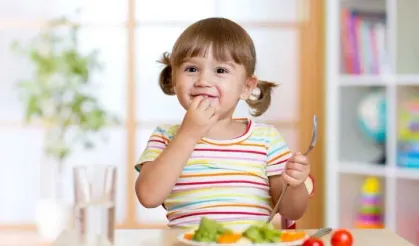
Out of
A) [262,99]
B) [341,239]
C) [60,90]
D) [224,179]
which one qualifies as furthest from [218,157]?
[60,90]

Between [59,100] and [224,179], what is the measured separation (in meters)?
2.81

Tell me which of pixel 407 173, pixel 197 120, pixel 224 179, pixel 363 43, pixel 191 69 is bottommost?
pixel 407 173

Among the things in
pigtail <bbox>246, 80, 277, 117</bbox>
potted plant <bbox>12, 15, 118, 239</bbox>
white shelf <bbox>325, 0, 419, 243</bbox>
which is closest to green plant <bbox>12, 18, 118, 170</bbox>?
potted plant <bbox>12, 15, 118, 239</bbox>

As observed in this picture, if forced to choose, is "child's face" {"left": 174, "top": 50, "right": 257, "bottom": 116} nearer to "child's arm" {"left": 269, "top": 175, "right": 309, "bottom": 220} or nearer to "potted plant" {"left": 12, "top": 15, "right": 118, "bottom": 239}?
"child's arm" {"left": 269, "top": 175, "right": 309, "bottom": 220}

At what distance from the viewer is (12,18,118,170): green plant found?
13.6 feet

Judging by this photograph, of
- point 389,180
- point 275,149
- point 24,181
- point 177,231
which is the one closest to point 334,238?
point 177,231

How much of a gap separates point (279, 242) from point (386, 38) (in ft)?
8.17

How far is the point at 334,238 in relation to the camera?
1.21 metres

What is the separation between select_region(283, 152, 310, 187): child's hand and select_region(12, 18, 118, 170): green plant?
280 centimetres

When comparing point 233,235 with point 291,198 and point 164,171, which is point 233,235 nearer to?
point 164,171

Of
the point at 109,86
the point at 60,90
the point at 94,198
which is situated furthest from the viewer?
the point at 109,86

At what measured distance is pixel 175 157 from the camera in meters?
1.46

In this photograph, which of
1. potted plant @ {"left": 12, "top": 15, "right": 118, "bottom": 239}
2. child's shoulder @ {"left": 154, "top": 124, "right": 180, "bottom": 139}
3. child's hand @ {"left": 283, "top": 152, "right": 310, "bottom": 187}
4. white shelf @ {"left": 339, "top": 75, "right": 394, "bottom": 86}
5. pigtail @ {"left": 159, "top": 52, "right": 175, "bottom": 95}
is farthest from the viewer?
potted plant @ {"left": 12, "top": 15, "right": 118, "bottom": 239}

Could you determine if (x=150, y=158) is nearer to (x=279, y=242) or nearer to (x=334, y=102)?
(x=279, y=242)
